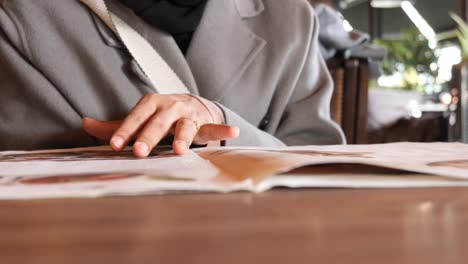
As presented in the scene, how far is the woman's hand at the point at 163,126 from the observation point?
2.10 ft

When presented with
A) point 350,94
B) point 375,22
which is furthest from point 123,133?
point 375,22

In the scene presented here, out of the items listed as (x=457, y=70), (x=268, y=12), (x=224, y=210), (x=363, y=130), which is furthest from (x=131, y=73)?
(x=457, y=70)

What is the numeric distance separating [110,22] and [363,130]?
1160 mm

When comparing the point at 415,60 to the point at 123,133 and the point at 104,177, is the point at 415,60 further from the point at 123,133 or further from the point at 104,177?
the point at 104,177

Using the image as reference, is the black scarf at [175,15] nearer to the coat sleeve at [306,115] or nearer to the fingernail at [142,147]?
the coat sleeve at [306,115]

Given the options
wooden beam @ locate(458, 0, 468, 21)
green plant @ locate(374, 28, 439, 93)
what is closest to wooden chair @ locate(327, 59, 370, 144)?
wooden beam @ locate(458, 0, 468, 21)

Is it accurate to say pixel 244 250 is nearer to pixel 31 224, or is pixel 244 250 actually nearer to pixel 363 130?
pixel 31 224

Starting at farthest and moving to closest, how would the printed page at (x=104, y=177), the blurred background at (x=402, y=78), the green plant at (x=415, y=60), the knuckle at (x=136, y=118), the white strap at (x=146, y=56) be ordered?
1. the green plant at (x=415, y=60)
2. the blurred background at (x=402, y=78)
3. the white strap at (x=146, y=56)
4. the knuckle at (x=136, y=118)
5. the printed page at (x=104, y=177)

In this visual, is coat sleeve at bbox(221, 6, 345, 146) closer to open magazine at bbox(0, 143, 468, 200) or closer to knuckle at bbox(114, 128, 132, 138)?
knuckle at bbox(114, 128, 132, 138)

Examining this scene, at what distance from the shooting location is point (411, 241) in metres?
0.21

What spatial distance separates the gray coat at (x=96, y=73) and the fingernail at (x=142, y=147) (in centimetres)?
33

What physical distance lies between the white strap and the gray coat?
0.02 metres

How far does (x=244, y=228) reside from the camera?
239mm

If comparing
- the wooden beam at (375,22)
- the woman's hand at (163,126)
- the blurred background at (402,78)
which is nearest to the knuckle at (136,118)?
the woman's hand at (163,126)
